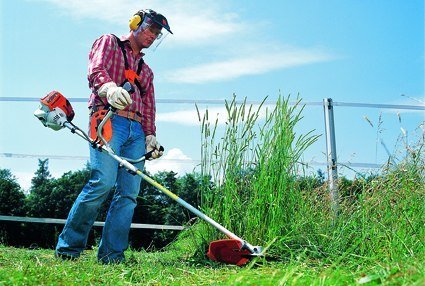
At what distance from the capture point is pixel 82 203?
3.78 m

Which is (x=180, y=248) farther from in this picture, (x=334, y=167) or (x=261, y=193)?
(x=334, y=167)

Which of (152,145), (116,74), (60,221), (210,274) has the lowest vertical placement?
(210,274)

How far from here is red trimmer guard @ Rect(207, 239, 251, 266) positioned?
354cm

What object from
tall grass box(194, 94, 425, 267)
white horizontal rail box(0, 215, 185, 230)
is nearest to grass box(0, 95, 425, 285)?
tall grass box(194, 94, 425, 267)

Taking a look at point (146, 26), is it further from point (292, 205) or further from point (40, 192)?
point (40, 192)

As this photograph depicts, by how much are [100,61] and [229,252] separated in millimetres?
1380

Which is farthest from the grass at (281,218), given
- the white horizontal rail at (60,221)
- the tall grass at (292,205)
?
the white horizontal rail at (60,221)

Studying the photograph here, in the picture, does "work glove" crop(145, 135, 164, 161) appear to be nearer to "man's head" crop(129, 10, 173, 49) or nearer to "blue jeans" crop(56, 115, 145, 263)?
"blue jeans" crop(56, 115, 145, 263)

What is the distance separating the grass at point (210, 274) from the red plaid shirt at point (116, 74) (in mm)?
960

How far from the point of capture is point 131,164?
12.6ft

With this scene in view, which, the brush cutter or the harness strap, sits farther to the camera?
the harness strap

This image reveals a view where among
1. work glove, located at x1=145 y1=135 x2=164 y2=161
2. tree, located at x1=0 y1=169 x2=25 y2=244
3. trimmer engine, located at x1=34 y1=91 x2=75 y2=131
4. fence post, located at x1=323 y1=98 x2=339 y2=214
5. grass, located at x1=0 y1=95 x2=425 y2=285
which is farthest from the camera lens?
tree, located at x1=0 y1=169 x2=25 y2=244

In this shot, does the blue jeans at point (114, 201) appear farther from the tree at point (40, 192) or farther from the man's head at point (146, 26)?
the tree at point (40, 192)

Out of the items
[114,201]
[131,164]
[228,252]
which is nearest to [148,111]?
[131,164]
